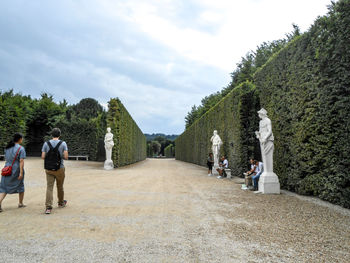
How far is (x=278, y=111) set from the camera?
25.9ft

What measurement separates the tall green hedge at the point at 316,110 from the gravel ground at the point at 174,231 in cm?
89

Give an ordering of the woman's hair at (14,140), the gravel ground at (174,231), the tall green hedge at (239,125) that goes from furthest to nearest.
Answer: the tall green hedge at (239,125) → the woman's hair at (14,140) → the gravel ground at (174,231)

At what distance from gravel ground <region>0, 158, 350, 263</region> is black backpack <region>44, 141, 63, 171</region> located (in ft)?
3.01

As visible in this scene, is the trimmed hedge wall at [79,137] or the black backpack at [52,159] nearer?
the black backpack at [52,159]

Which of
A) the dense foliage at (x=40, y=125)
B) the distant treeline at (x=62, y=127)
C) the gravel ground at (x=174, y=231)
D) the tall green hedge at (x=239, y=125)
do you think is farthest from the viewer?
the dense foliage at (x=40, y=125)

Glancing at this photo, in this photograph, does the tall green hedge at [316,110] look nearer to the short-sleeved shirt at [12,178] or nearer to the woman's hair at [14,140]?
the short-sleeved shirt at [12,178]

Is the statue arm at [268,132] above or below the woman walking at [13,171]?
above

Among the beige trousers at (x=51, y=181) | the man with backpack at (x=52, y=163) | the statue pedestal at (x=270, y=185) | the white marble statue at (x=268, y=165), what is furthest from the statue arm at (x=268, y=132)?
the beige trousers at (x=51, y=181)

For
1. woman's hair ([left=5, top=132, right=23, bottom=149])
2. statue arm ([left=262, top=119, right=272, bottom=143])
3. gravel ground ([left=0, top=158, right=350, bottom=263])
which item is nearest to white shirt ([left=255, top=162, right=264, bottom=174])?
statue arm ([left=262, top=119, right=272, bottom=143])

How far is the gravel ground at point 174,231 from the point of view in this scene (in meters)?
2.68

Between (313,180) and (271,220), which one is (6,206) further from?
(313,180)

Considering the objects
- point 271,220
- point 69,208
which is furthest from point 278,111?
point 69,208

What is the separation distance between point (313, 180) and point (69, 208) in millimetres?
6282

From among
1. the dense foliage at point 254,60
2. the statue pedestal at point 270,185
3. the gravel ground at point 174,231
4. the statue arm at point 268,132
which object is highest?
the dense foliage at point 254,60
